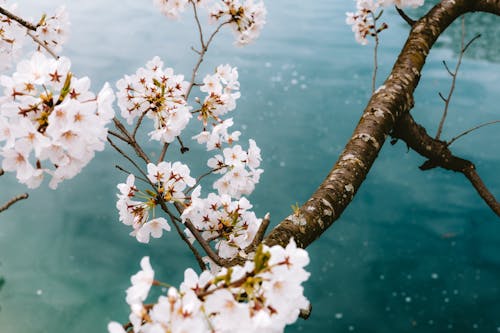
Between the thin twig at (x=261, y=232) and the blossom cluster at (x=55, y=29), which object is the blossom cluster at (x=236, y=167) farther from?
the blossom cluster at (x=55, y=29)

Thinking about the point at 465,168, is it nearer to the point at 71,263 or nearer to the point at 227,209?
the point at 227,209

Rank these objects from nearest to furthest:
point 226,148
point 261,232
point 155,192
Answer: point 261,232 < point 155,192 < point 226,148

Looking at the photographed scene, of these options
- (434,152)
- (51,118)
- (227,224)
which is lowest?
(434,152)

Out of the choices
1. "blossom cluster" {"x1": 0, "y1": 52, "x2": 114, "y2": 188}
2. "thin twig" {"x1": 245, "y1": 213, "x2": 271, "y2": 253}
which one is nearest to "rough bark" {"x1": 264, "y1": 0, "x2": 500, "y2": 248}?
"thin twig" {"x1": 245, "y1": 213, "x2": 271, "y2": 253}

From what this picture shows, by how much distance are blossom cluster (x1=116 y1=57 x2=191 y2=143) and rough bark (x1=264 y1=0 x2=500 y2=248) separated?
65 centimetres

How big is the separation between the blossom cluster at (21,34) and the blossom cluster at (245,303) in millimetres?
1678

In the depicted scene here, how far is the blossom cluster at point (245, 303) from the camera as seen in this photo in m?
0.90

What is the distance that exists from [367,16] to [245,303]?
320 cm

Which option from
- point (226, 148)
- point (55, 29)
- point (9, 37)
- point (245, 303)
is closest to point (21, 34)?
point (9, 37)

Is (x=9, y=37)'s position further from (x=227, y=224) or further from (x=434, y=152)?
(x=434, y=152)

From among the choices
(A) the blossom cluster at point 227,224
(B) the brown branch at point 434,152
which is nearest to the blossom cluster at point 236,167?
(A) the blossom cluster at point 227,224

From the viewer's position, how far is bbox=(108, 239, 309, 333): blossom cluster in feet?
2.94

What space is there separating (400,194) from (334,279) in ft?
16.4

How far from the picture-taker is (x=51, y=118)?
3.42 ft
